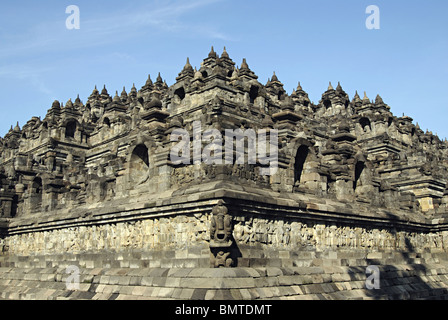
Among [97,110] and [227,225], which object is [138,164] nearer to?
[227,225]

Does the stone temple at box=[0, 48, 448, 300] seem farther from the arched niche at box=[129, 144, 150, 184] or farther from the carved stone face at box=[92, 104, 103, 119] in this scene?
the carved stone face at box=[92, 104, 103, 119]

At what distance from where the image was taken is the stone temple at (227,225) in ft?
37.7

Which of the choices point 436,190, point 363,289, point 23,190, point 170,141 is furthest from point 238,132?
point 436,190

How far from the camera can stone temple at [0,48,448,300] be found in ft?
37.7

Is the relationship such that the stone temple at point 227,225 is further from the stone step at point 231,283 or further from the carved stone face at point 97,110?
the carved stone face at point 97,110

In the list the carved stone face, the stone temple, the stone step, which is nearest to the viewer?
the stone step

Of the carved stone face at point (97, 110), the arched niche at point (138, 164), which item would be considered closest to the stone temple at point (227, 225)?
the arched niche at point (138, 164)

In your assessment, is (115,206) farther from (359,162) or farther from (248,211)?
(359,162)

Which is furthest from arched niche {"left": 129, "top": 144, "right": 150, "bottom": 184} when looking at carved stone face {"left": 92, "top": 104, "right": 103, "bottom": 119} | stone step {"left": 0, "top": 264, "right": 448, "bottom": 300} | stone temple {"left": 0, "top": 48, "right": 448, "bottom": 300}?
carved stone face {"left": 92, "top": 104, "right": 103, "bottom": 119}

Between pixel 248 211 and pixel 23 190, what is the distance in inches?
632

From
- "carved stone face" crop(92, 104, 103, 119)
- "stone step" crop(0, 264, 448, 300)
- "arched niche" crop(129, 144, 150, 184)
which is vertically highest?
"carved stone face" crop(92, 104, 103, 119)

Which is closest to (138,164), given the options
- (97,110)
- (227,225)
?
(227,225)

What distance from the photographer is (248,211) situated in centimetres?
1180

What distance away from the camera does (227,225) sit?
35.6 ft
